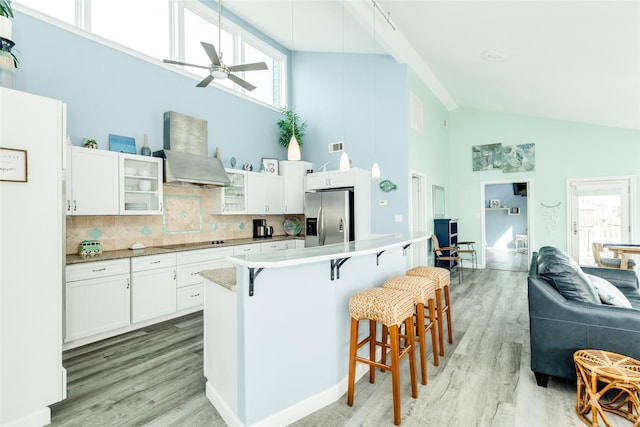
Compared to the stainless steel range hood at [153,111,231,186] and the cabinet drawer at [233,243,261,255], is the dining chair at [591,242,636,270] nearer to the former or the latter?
the cabinet drawer at [233,243,261,255]

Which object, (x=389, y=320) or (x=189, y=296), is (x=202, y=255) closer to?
(x=189, y=296)

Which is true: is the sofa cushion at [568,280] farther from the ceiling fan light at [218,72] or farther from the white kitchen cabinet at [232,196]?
the white kitchen cabinet at [232,196]

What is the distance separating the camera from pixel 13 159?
1.81 metres

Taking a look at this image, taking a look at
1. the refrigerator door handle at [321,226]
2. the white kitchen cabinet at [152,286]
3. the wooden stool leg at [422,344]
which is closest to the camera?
the wooden stool leg at [422,344]

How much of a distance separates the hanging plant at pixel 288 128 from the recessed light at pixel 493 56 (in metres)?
3.22

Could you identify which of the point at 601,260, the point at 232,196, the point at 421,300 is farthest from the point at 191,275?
the point at 601,260

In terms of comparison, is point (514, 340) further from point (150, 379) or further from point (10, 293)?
point (10, 293)

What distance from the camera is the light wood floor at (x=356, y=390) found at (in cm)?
199

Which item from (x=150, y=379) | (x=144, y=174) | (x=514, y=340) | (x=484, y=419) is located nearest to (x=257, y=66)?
(x=144, y=174)

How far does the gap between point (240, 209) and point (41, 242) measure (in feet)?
10.5

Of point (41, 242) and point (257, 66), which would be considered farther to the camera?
point (257, 66)

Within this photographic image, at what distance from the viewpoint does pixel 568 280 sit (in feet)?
7.47

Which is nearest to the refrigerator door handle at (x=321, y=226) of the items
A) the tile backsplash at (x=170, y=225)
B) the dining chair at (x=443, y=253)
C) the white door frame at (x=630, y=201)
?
the tile backsplash at (x=170, y=225)

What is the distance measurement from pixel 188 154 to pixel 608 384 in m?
4.71
